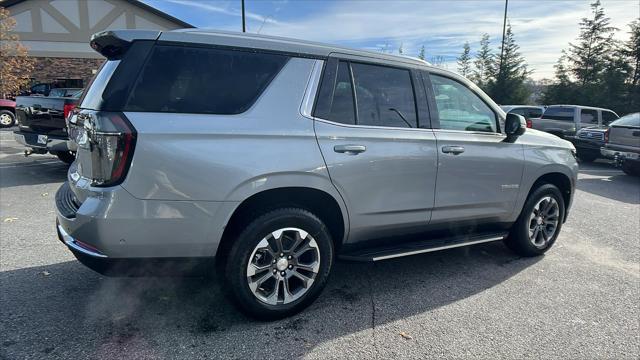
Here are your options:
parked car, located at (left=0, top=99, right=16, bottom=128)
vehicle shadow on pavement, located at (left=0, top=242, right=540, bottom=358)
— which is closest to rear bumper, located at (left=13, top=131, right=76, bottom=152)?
vehicle shadow on pavement, located at (left=0, top=242, right=540, bottom=358)

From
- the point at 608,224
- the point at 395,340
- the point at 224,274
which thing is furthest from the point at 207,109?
the point at 608,224

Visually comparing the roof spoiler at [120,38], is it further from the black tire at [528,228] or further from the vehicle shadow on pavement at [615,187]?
the vehicle shadow on pavement at [615,187]

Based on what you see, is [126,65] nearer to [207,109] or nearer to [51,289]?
[207,109]

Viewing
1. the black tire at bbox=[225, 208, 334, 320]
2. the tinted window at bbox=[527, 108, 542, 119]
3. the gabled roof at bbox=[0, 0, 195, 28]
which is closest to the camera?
the black tire at bbox=[225, 208, 334, 320]

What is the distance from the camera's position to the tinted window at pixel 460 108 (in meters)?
3.82

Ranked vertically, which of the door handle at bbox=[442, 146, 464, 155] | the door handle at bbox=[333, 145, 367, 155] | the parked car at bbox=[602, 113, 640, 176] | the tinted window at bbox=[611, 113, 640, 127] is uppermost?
the tinted window at bbox=[611, 113, 640, 127]

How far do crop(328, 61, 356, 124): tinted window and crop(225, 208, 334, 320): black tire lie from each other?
2.43 feet

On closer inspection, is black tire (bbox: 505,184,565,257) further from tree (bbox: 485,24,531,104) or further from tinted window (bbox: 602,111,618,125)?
tree (bbox: 485,24,531,104)

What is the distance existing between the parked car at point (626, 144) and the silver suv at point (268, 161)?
7955 mm

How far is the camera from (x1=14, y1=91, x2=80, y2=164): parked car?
7430mm

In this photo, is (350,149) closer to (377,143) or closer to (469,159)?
(377,143)

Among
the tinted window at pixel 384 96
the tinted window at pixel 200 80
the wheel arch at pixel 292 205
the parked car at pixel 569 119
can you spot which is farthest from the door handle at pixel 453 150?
the parked car at pixel 569 119

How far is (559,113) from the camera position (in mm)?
14586

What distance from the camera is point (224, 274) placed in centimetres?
291
